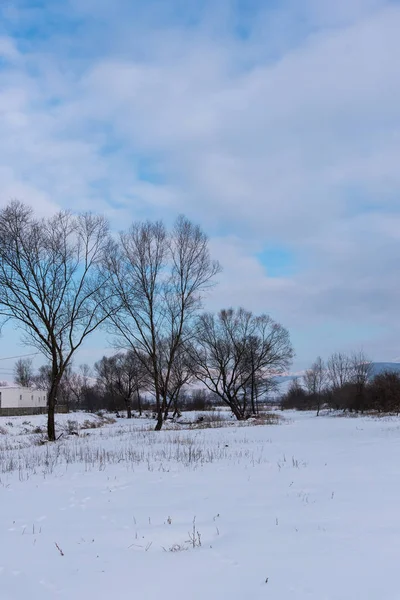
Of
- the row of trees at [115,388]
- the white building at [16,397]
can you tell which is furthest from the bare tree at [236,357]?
the white building at [16,397]

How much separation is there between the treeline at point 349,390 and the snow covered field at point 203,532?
4116 cm

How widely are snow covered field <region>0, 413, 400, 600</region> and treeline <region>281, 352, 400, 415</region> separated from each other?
41.2m

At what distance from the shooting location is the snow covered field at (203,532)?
4219 millimetres

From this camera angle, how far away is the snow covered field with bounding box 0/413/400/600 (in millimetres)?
4219

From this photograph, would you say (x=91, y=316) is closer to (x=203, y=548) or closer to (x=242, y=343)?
(x=203, y=548)

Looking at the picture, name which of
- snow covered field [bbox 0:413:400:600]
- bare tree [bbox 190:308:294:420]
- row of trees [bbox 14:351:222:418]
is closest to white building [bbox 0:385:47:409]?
row of trees [bbox 14:351:222:418]

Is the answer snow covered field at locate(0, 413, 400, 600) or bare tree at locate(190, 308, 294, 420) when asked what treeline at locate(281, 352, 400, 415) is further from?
snow covered field at locate(0, 413, 400, 600)

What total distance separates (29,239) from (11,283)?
223 centimetres

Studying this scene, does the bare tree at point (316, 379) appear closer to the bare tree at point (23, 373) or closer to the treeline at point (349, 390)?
the treeline at point (349, 390)

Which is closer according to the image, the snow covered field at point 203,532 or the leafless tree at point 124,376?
the snow covered field at point 203,532

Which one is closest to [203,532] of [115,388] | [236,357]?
[236,357]

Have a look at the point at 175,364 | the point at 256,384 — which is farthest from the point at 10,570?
the point at 256,384

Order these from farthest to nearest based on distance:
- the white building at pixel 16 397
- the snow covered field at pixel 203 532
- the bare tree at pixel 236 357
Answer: the white building at pixel 16 397
the bare tree at pixel 236 357
the snow covered field at pixel 203 532

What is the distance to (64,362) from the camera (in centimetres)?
2089
